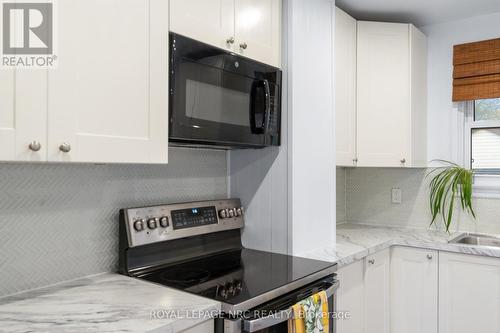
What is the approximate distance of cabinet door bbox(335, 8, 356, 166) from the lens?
A: 7.89 feet

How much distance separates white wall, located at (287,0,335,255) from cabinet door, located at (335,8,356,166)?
0.79ft

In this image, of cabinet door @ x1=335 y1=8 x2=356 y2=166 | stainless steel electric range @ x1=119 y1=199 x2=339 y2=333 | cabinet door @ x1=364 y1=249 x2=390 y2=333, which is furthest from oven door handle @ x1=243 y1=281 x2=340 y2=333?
cabinet door @ x1=335 y1=8 x2=356 y2=166

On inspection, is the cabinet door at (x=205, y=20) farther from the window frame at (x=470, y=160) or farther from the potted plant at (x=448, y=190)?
the window frame at (x=470, y=160)

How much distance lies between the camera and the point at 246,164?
205 cm

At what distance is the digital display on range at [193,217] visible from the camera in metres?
1.73

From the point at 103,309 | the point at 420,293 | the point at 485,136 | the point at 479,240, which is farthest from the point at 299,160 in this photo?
the point at 485,136

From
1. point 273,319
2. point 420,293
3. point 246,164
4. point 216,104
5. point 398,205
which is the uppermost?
point 216,104

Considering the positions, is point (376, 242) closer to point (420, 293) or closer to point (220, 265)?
point (420, 293)

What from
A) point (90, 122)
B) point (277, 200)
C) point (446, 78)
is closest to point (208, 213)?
point (277, 200)

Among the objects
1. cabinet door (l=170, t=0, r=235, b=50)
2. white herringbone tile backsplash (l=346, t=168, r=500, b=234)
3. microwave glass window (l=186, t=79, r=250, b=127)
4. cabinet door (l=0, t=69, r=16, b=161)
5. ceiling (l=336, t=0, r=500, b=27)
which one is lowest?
white herringbone tile backsplash (l=346, t=168, r=500, b=234)

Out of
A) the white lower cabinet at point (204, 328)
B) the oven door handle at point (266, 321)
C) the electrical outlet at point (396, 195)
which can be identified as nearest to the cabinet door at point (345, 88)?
the electrical outlet at point (396, 195)

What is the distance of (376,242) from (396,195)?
0.78 metres

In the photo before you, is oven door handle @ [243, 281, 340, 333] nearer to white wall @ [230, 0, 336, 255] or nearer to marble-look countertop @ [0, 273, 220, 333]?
marble-look countertop @ [0, 273, 220, 333]

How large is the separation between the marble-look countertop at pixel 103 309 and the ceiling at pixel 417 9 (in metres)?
2.05
